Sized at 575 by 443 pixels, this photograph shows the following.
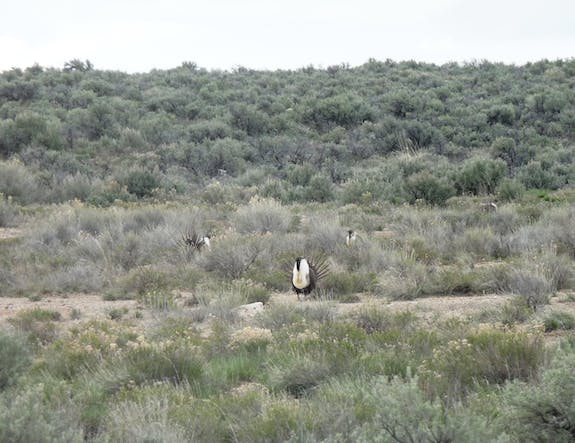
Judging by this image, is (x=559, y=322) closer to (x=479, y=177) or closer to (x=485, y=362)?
(x=485, y=362)

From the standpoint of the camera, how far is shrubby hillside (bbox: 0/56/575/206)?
2183 cm

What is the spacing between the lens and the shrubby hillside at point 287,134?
71.6ft

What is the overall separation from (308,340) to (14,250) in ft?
29.0

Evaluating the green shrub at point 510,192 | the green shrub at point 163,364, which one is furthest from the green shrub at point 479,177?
the green shrub at point 163,364

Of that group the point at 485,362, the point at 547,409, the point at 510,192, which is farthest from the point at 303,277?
the point at 510,192

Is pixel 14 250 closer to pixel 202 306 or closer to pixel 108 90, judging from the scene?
pixel 202 306

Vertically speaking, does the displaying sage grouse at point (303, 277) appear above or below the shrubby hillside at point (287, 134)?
below

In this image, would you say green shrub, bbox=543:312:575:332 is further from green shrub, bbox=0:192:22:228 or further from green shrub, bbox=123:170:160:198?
green shrub, bbox=123:170:160:198

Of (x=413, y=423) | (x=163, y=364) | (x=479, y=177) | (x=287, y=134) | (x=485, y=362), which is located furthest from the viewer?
(x=287, y=134)

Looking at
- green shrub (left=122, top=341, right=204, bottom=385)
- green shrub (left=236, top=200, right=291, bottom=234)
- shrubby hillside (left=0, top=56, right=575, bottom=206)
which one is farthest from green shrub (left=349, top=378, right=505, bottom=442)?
shrubby hillside (left=0, top=56, right=575, bottom=206)

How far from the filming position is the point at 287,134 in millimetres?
31062

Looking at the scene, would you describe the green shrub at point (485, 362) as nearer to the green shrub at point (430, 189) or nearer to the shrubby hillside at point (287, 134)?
the green shrub at point (430, 189)

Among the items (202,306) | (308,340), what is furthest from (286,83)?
(308,340)

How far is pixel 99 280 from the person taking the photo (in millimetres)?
12141
